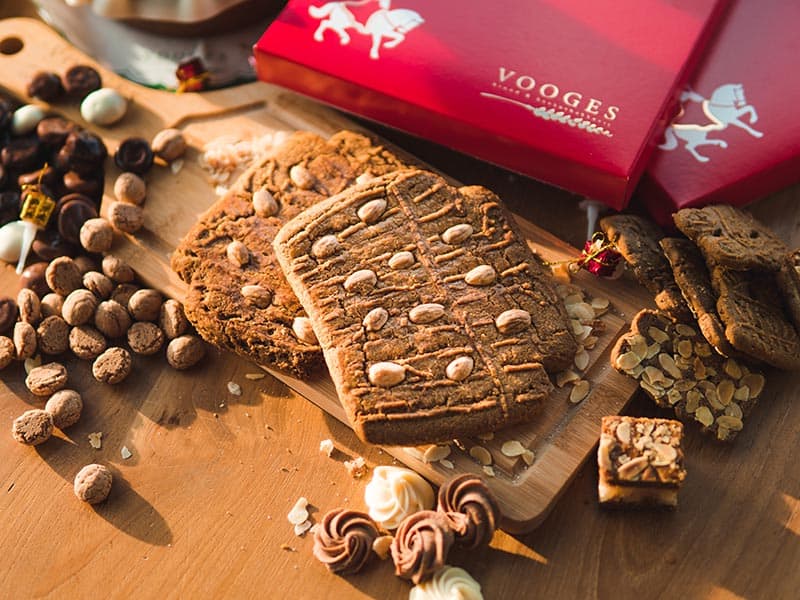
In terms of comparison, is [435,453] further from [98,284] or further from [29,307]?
[29,307]

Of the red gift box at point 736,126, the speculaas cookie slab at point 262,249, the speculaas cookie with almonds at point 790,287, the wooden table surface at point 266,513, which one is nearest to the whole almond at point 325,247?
the speculaas cookie slab at point 262,249

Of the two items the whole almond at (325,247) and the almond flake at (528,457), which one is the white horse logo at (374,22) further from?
the almond flake at (528,457)

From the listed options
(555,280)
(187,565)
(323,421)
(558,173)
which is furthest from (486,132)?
(187,565)

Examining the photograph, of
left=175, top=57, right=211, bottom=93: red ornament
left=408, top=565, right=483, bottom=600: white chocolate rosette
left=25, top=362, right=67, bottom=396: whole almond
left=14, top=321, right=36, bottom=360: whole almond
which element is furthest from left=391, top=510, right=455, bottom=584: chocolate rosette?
left=175, top=57, right=211, bottom=93: red ornament

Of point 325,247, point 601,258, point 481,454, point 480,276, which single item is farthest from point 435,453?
point 601,258

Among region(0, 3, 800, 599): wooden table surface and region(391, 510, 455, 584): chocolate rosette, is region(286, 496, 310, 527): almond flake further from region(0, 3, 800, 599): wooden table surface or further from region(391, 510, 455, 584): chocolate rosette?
region(391, 510, 455, 584): chocolate rosette
